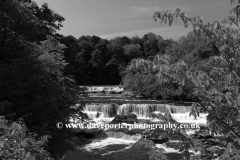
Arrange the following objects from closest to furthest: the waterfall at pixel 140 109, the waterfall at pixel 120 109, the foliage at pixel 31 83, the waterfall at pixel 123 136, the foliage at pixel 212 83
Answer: the foliage at pixel 212 83 < the foliage at pixel 31 83 < the waterfall at pixel 123 136 < the waterfall at pixel 120 109 < the waterfall at pixel 140 109

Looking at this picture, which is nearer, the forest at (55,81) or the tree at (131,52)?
the forest at (55,81)

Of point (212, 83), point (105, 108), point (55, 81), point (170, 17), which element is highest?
point (170, 17)

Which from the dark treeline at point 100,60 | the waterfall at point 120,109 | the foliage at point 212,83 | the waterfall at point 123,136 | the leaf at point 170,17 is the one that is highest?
the dark treeline at point 100,60

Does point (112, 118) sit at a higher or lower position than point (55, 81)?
lower

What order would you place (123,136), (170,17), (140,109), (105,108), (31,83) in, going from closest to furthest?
(170,17)
(31,83)
(123,136)
(105,108)
(140,109)

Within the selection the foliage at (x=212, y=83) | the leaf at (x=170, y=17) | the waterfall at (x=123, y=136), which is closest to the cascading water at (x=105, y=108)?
the waterfall at (x=123, y=136)

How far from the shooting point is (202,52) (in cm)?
2778

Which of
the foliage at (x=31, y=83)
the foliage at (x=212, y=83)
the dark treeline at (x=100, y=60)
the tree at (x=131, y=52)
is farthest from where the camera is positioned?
the tree at (x=131, y=52)

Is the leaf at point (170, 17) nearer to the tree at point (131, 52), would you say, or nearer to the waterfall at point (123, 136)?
the waterfall at point (123, 136)

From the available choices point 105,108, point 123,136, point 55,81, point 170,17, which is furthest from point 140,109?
point 170,17

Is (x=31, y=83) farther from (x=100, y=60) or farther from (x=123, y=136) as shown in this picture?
(x=100, y=60)

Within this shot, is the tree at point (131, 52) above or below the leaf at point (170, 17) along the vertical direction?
above

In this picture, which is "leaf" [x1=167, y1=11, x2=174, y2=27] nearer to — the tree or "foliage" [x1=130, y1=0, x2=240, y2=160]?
"foliage" [x1=130, y1=0, x2=240, y2=160]

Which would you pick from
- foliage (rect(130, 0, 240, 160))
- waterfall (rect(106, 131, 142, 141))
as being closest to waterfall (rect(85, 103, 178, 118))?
waterfall (rect(106, 131, 142, 141))
